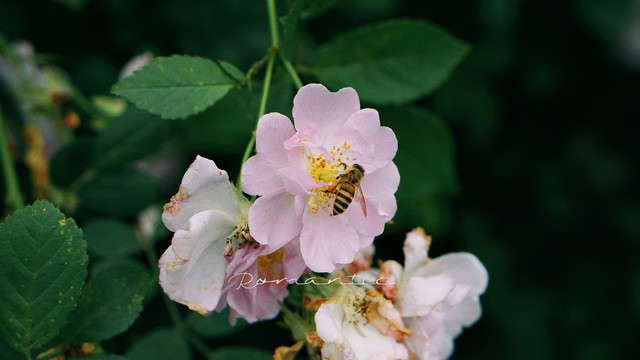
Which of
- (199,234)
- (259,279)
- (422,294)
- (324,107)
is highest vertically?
(324,107)

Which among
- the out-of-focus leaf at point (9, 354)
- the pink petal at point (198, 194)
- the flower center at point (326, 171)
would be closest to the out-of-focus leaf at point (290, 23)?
the flower center at point (326, 171)

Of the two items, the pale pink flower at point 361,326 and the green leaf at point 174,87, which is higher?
the green leaf at point 174,87

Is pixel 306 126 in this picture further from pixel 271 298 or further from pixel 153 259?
pixel 153 259

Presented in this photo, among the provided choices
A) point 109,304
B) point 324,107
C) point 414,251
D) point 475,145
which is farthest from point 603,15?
point 109,304

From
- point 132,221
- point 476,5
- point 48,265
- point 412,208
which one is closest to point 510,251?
point 412,208

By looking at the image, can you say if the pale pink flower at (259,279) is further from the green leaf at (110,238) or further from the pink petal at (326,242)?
the green leaf at (110,238)

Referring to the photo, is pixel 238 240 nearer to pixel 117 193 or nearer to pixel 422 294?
pixel 422 294
